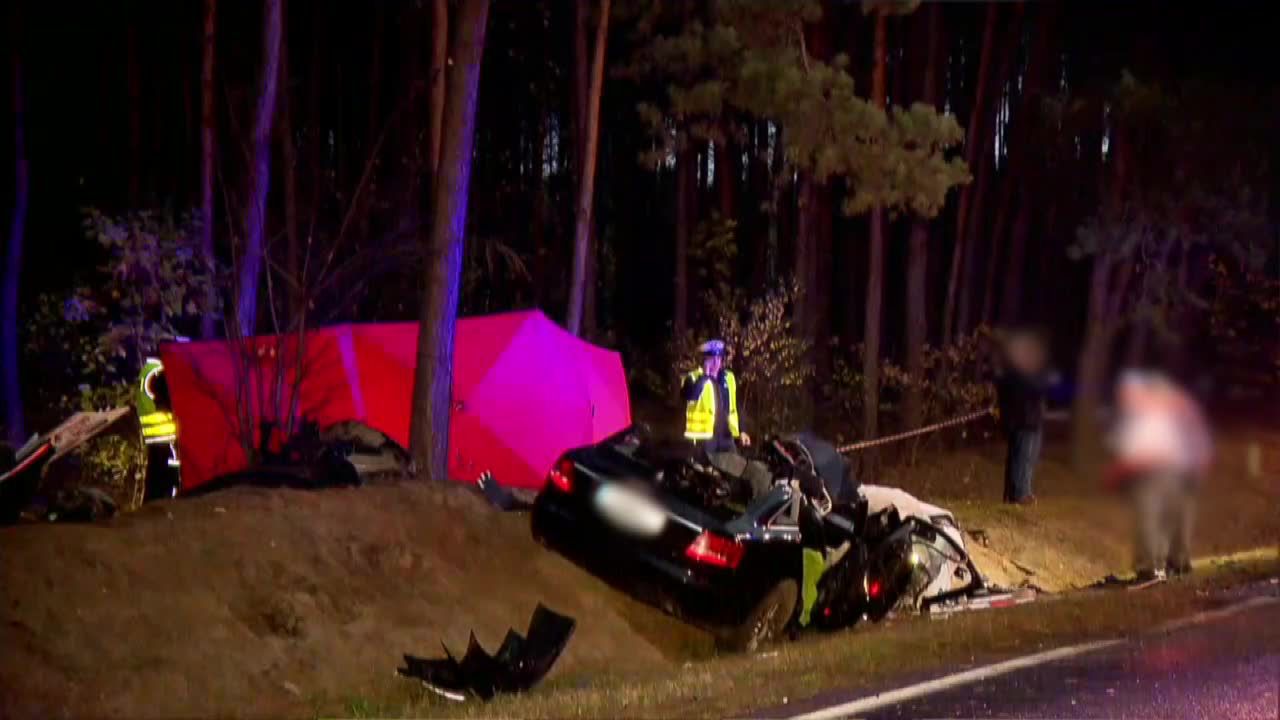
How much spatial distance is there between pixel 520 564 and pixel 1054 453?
17.7 feet

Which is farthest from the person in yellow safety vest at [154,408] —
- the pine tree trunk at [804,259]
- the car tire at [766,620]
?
the pine tree trunk at [804,259]

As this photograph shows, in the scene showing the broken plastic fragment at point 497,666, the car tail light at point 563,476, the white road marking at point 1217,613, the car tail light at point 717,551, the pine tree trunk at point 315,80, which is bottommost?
the white road marking at point 1217,613

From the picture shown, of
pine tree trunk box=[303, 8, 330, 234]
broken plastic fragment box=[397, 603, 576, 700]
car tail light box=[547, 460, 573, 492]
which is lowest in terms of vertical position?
broken plastic fragment box=[397, 603, 576, 700]

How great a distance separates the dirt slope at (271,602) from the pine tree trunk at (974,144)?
1501 centimetres

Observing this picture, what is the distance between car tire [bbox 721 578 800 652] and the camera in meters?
9.24

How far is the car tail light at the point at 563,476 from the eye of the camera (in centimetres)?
979

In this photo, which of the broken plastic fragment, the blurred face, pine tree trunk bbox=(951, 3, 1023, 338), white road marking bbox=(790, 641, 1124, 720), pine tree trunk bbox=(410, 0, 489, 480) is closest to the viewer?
white road marking bbox=(790, 641, 1124, 720)

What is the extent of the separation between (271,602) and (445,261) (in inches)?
185

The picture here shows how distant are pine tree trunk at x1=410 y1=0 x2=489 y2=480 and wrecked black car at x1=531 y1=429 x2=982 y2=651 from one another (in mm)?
2228

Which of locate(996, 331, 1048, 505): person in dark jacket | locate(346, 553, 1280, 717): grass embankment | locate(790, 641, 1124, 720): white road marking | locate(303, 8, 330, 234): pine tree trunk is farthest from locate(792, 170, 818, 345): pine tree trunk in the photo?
locate(790, 641, 1124, 720): white road marking

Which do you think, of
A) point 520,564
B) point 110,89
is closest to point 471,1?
point 520,564

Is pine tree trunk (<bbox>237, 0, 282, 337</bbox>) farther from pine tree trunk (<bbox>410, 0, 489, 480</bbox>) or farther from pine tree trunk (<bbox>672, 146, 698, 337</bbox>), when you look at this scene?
pine tree trunk (<bbox>672, 146, 698, 337</bbox>)

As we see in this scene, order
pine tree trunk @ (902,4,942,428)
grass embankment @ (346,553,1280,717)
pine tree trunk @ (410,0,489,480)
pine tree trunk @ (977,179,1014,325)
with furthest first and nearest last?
pine tree trunk @ (977,179,1014,325), pine tree trunk @ (902,4,942,428), pine tree trunk @ (410,0,489,480), grass embankment @ (346,553,1280,717)

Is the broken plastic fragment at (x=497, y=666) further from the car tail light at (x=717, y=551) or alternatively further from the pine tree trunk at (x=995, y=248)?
the pine tree trunk at (x=995, y=248)
